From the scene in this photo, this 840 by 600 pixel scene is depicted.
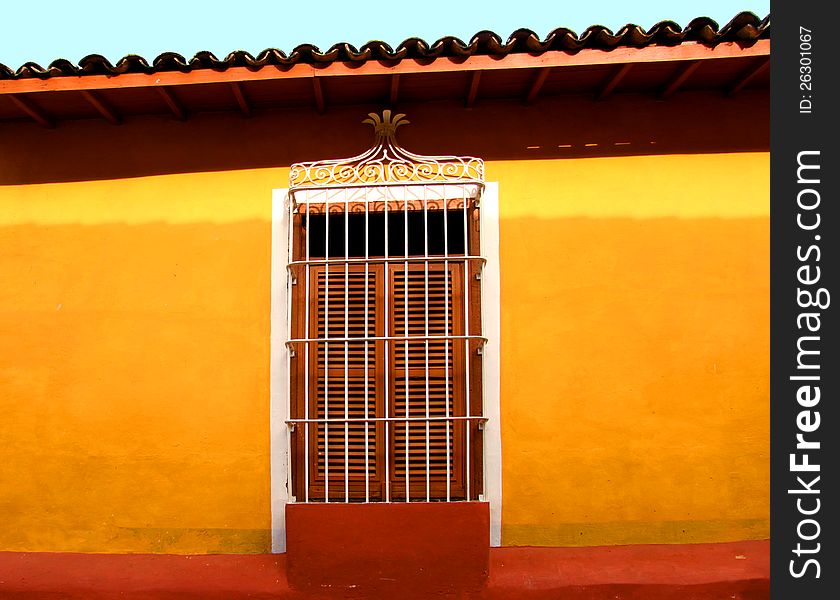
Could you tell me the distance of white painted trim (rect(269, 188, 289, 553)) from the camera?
3.67 m

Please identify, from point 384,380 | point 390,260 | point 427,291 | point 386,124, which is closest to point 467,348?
point 427,291

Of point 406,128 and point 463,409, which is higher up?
point 406,128

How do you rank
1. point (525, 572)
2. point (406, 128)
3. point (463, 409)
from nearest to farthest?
1. point (525, 572)
2. point (463, 409)
3. point (406, 128)

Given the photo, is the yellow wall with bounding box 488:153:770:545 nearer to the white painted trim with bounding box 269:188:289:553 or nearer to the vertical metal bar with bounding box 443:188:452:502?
the vertical metal bar with bounding box 443:188:452:502

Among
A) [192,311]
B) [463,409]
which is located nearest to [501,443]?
[463,409]

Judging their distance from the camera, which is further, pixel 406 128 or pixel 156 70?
pixel 406 128

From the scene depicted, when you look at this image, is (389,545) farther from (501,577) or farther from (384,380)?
(384,380)

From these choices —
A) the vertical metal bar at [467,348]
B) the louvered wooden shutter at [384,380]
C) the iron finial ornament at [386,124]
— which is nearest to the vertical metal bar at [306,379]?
the louvered wooden shutter at [384,380]

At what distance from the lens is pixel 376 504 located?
347cm

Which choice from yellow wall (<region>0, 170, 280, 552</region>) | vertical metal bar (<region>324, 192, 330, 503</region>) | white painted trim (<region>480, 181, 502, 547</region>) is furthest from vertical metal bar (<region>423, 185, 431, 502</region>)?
yellow wall (<region>0, 170, 280, 552</region>)

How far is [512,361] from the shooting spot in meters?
3.73

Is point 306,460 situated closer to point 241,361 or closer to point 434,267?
point 241,361

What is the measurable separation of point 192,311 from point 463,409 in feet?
5.29

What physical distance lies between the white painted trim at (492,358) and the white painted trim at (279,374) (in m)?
1.09
